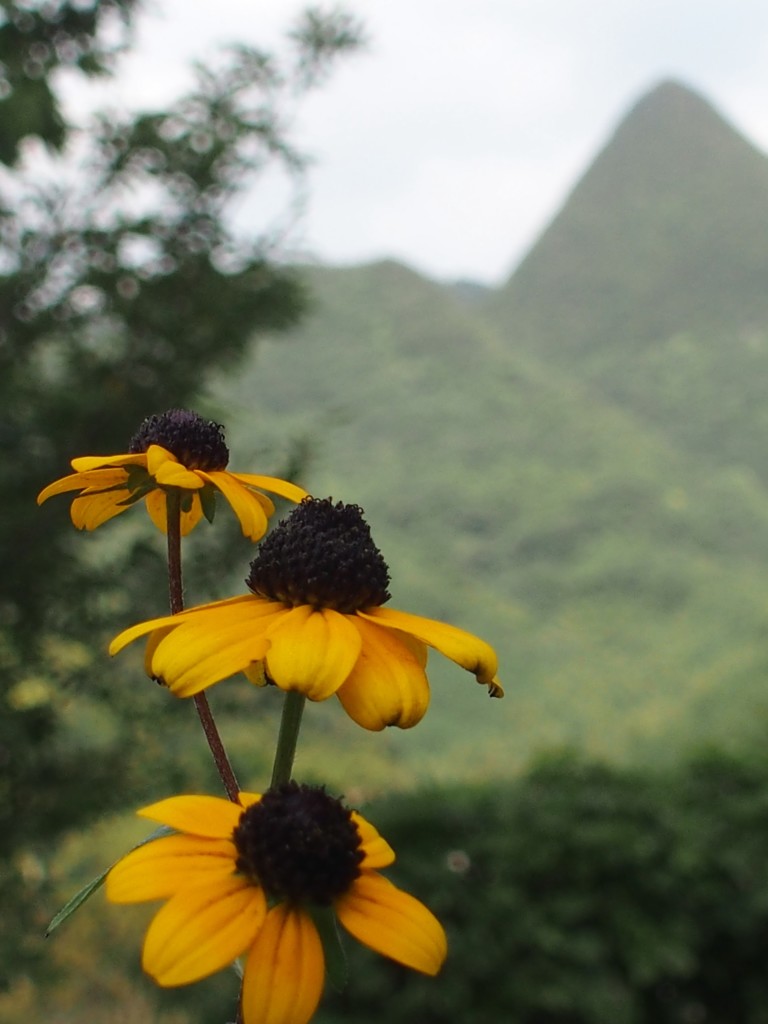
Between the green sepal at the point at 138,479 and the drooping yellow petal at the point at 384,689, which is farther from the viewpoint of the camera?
Result: the green sepal at the point at 138,479

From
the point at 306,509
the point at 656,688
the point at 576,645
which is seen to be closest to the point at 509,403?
the point at 576,645

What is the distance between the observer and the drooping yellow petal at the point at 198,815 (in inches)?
19.3

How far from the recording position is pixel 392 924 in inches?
19.0

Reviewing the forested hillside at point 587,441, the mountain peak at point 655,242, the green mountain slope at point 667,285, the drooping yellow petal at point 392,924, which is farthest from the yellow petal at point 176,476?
the mountain peak at point 655,242

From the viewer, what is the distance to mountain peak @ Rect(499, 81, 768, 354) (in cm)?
1527

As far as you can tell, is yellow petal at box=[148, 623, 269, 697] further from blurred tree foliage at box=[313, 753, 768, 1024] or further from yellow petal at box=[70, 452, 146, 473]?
blurred tree foliage at box=[313, 753, 768, 1024]

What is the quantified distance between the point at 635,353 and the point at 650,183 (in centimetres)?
370

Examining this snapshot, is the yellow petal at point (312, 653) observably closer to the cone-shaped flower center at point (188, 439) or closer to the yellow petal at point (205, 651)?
the yellow petal at point (205, 651)

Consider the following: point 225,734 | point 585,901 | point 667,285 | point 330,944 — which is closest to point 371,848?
point 330,944

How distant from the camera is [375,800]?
139 inches

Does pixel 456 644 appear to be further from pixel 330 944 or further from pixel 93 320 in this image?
pixel 93 320

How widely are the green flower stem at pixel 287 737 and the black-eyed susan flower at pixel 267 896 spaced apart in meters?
0.01

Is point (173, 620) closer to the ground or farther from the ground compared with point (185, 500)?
closer to the ground

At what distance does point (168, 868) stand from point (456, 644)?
17 cm
